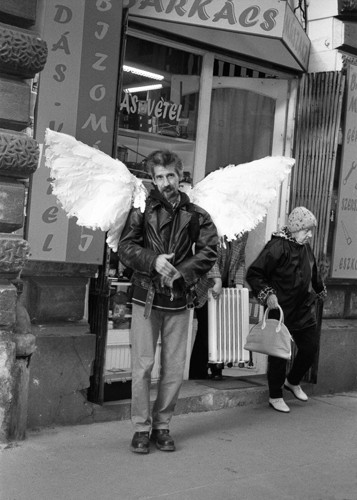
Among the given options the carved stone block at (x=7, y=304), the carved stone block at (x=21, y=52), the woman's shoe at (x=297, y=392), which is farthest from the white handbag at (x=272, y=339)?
the carved stone block at (x=21, y=52)

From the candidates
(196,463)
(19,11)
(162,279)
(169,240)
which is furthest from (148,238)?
(19,11)

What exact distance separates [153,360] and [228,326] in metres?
2.18

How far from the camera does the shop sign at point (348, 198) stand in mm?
7672

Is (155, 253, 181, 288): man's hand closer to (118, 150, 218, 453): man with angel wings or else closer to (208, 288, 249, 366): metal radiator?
(118, 150, 218, 453): man with angel wings

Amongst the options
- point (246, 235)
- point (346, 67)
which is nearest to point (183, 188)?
point (246, 235)

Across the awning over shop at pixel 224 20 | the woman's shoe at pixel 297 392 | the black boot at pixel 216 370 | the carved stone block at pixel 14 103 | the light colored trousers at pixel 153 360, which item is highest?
the awning over shop at pixel 224 20

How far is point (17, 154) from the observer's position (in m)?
4.93

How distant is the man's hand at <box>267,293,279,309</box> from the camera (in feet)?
21.2

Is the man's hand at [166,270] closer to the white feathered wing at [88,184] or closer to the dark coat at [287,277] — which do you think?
the white feathered wing at [88,184]

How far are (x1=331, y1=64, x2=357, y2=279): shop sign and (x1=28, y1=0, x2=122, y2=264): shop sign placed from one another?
278 centimetres

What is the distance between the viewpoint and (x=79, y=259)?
222 inches

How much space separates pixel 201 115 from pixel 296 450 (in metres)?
3.18

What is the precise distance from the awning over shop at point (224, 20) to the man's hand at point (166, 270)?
2232mm

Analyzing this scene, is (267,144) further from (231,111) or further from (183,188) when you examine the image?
(183,188)
